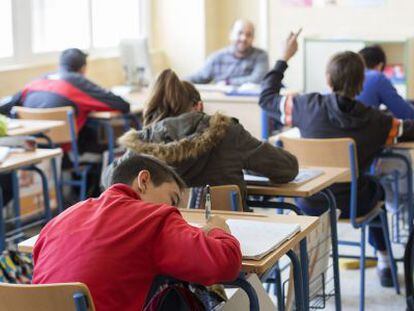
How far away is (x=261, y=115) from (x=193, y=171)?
2.99m

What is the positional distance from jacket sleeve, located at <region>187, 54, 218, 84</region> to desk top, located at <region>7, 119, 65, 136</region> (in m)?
2.28

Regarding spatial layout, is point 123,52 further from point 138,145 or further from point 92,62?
point 138,145

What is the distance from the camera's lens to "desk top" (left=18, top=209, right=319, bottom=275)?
7.25 ft

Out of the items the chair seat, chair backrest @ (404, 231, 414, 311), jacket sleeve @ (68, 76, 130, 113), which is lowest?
the chair seat

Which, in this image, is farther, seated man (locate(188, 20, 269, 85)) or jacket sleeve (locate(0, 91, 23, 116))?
seated man (locate(188, 20, 269, 85))

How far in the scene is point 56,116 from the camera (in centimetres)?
557

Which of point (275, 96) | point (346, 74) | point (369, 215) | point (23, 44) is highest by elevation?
point (23, 44)

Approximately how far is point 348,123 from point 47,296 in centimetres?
246

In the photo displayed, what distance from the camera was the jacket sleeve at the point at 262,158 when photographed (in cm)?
324

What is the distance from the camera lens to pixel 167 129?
3.16m

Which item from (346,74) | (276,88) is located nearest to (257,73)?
(276,88)

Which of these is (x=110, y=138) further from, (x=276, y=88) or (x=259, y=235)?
(x=259, y=235)

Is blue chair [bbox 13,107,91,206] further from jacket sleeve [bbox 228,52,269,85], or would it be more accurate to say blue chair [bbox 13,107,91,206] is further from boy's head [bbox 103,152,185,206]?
boy's head [bbox 103,152,185,206]

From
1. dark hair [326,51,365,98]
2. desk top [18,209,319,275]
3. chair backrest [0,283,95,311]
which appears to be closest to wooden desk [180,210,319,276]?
desk top [18,209,319,275]
